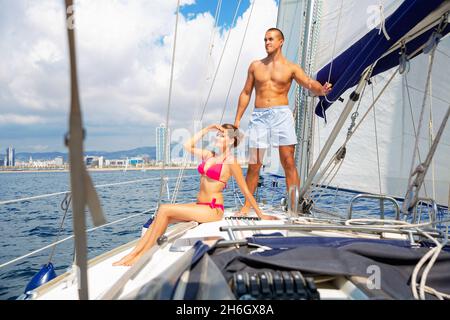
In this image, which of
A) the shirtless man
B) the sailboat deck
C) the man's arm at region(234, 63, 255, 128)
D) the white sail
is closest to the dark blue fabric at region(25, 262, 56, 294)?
the sailboat deck

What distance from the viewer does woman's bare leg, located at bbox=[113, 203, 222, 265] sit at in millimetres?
1973

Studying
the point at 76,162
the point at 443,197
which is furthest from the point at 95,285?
the point at 443,197

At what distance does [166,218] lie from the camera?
2.23 m

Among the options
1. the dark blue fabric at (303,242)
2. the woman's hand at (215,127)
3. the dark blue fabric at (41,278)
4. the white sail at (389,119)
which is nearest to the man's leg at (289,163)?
the woman's hand at (215,127)

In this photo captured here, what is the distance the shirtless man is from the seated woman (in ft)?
1.52

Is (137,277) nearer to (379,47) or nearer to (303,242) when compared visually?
(303,242)

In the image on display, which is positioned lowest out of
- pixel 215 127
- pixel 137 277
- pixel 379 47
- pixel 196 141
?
pixel 137 277

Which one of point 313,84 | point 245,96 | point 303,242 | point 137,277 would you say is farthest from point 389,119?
point 137,277

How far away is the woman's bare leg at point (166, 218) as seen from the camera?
6.47ft

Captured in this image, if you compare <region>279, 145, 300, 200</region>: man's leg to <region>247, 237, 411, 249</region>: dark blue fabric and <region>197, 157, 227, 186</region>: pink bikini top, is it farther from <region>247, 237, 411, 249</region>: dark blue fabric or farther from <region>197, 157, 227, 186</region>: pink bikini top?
<region>247, 237, 411, 249</region>: dark blue fabric

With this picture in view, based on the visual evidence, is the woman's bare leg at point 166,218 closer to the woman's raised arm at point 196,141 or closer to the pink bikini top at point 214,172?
the pink bikini top at point 214,172

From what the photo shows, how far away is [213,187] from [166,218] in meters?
0.46

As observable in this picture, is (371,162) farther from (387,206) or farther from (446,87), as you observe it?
(387,206)
